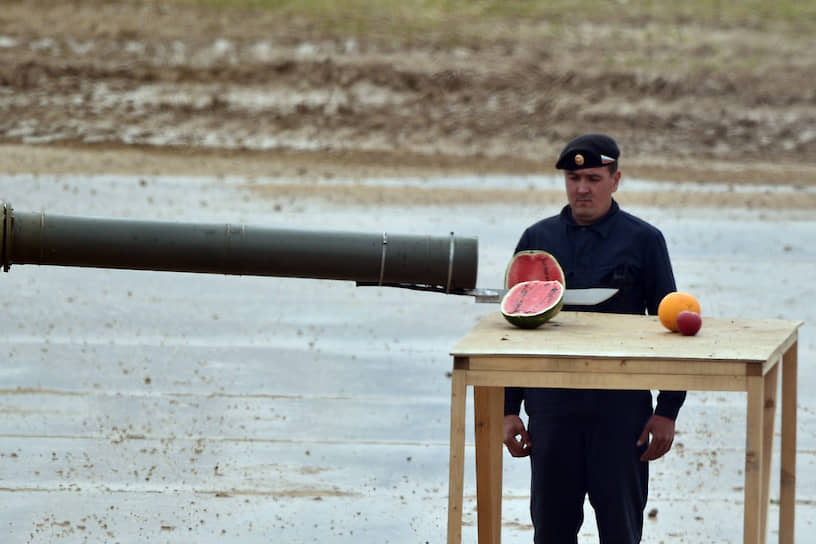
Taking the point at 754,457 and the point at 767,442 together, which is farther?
the point at 767,442

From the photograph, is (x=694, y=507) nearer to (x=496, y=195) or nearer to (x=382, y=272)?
(x=382, y=272)

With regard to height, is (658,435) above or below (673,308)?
below

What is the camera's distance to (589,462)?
4.97 metres

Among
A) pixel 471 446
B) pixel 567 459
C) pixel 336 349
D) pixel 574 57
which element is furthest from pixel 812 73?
pixel 567 459

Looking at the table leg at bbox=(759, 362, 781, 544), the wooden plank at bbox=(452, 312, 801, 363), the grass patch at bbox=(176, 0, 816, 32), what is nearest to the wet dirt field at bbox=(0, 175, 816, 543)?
the table leg at bbox=(759, 362, 781, 544)

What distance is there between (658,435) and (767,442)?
46 centimetres

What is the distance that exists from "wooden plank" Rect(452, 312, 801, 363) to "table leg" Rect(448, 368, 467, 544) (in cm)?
10

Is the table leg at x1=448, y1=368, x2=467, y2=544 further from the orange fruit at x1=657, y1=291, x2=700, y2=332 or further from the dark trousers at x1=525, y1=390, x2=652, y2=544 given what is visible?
the orange fruit at x1=657, y1=291, x2=700, y2=332

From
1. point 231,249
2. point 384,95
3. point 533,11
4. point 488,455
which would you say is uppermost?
point 533,11

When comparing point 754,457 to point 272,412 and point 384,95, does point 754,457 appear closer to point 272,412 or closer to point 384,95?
point 272,412

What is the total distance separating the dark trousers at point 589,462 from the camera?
4938mm

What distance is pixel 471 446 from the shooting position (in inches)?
303

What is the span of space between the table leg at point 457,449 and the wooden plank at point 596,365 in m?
0.08

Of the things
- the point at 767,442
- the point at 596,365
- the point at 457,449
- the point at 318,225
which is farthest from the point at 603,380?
the point at 318,225
